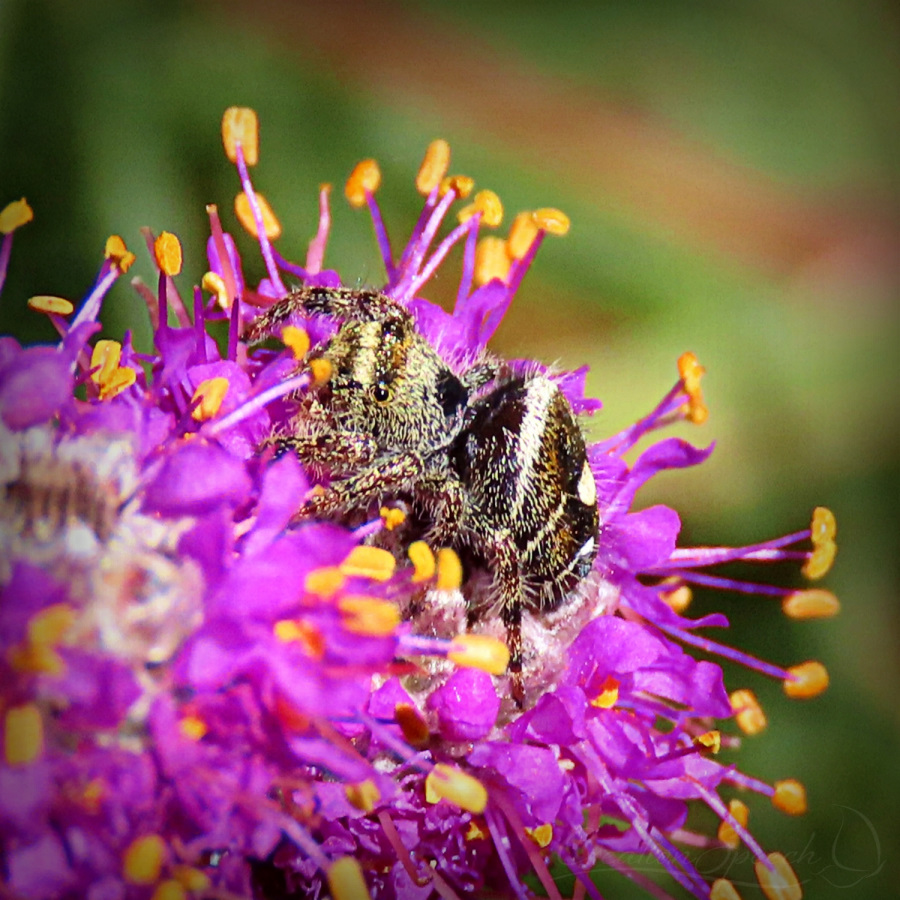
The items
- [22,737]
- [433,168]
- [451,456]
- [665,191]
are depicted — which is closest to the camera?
[22,737]

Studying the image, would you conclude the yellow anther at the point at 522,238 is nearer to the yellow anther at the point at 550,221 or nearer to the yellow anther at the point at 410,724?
the yellow anther at the point at 550,221

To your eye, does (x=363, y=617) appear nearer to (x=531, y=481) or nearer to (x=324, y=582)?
(x=324, y=582)

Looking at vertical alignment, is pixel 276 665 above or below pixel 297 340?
below

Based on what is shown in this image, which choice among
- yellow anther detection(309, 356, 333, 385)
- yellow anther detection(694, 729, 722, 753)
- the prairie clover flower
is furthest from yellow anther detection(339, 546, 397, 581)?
yellow anther detection(694, 729, 722, 753)

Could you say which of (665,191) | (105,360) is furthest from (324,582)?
(665,191)

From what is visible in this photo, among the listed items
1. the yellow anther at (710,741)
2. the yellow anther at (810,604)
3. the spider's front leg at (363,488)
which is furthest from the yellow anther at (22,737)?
the yellow anther at (810,604)

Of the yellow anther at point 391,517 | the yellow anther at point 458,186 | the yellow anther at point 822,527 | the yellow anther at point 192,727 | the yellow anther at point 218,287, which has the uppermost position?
the yellow anther at point 458,186

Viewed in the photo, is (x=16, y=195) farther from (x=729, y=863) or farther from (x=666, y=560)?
(x=729, y=863)

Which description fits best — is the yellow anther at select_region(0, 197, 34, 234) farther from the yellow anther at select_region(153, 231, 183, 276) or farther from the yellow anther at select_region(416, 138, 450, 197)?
the yellow anther at select_region(416, 138, 450, 197)
